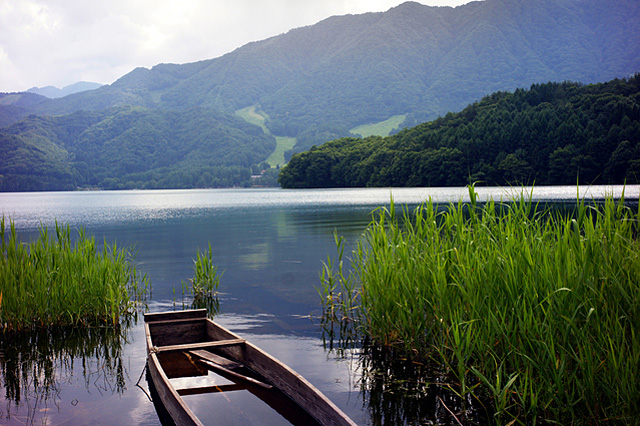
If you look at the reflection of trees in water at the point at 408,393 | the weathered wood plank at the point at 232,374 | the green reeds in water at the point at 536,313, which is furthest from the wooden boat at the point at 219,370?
the green reeds in water at the point at 536,313

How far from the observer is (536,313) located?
599 cm

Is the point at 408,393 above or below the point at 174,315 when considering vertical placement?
below

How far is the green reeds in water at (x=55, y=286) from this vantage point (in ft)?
33.2

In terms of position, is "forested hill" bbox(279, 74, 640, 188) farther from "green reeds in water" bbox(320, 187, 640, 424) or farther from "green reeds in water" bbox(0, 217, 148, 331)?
"green reeds in water" bbox(0, 217, 148, 331)

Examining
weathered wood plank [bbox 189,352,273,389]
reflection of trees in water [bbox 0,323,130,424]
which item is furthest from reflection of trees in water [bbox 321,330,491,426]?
reflection of trees in water [bbox 0,323,130,424]

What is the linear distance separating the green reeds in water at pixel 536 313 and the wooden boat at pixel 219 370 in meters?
1.98

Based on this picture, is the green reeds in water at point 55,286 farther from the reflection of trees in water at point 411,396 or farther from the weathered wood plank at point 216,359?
the reflection of trees in water at point 411,396

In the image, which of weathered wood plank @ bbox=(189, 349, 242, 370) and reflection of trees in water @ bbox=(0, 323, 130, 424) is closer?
reflection of trees in water @ bbox=(0, 323, 130, 424)

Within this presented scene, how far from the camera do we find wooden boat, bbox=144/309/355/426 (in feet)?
19.5

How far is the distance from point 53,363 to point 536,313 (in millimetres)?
8446

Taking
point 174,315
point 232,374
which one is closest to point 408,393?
point 232,374

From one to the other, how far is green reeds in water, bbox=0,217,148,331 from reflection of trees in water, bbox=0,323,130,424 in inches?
11.8

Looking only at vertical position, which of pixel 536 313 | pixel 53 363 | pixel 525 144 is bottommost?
pixel 53 363

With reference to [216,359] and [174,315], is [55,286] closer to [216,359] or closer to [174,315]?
[174,315]
